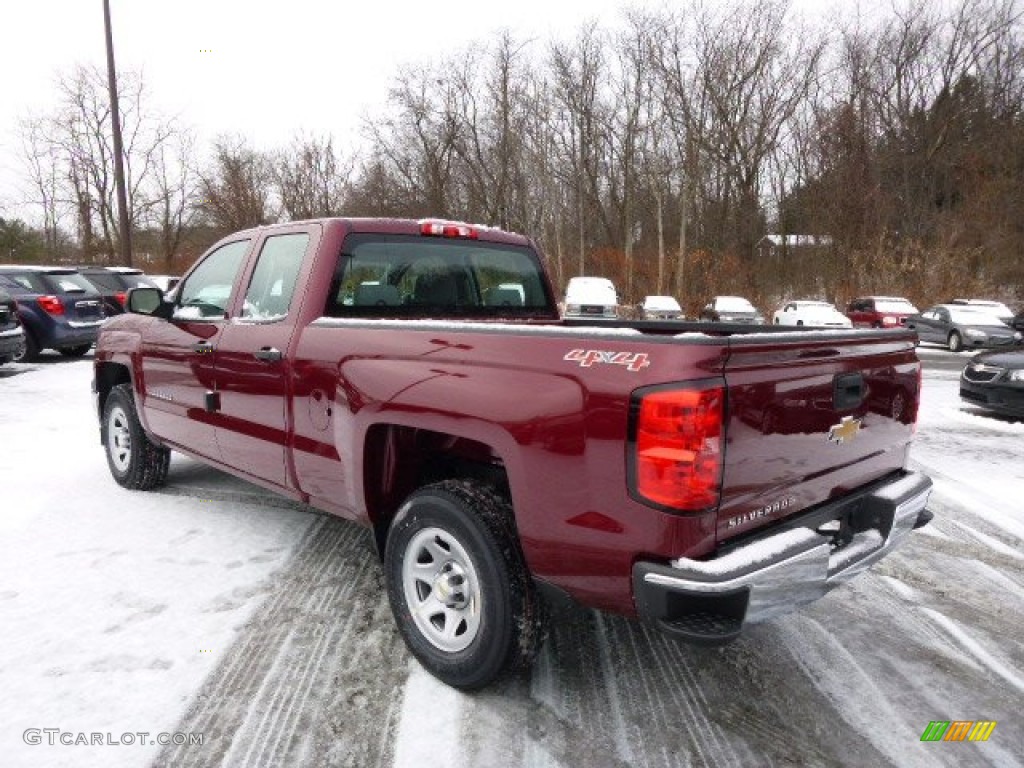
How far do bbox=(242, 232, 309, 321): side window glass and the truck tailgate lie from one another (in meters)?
2.30

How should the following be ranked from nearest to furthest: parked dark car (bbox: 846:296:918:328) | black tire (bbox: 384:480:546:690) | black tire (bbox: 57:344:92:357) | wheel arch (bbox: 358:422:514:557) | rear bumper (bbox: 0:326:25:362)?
black tire (bbox: 384:480:546:690)
wheel arch (bbox: 358:422:514:557)
rear bumper (bbox: 0:326:25:362)
black tire (bbox: 57:344:92:357)
parked dark car (bbox: 846:296:918:328)

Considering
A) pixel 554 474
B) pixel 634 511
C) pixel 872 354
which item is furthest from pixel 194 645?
pixel 872 354

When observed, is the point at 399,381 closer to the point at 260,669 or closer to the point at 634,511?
the point at 634,511

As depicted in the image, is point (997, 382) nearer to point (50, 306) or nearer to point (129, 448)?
point (129, 448)

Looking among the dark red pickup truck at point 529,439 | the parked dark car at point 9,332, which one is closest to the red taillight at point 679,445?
the dark red pickup truck at point 529,439

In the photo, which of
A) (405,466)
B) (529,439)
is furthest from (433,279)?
(529,439)

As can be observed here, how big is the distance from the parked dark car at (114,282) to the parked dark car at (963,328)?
67.1 feet

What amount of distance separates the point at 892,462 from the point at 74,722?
335 cm

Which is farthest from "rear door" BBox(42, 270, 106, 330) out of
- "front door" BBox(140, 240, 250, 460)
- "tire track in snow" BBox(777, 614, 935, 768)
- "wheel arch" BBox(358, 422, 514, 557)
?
"tire track in snow" BBox(777, 614, 935, 768)

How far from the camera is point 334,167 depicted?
41156mm

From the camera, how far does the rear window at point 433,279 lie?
3449mm

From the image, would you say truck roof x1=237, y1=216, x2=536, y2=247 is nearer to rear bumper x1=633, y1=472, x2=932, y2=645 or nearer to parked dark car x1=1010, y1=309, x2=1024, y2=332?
rear bumper x1=633, y1=472, x2=932, y2=645

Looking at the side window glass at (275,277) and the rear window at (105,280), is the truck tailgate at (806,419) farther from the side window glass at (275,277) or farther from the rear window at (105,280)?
the rear window at (105,280)

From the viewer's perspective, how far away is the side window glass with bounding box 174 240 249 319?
4031mm
